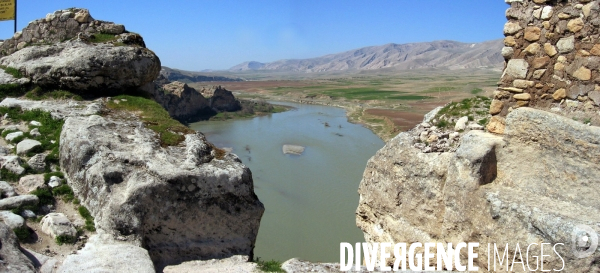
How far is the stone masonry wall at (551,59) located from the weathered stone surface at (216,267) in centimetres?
390

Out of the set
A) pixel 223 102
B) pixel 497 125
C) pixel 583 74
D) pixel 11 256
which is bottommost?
pixel 223 102

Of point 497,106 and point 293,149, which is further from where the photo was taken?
point 293,149

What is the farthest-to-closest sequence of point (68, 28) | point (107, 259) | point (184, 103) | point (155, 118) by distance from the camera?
point (184, 103) < point (68, 28) < point (155, 118) < point (107, 259)

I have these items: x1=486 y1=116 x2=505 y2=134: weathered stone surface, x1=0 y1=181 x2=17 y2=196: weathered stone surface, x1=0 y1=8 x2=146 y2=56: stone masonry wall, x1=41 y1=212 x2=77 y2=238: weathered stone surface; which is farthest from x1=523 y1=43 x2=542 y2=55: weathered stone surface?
x1=0 y1=8 x2=146 y2=56: stone masonry wall

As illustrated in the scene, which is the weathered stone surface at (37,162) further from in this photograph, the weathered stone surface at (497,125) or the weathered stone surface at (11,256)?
the weathered stone surface at (497,125)

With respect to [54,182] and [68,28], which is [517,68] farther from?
[68,28]

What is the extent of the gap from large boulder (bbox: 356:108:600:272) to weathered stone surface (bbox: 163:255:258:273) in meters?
2.66

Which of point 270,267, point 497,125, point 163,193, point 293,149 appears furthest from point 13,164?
point 293,149

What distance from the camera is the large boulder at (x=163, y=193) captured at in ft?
18.6

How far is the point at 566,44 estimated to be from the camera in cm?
554

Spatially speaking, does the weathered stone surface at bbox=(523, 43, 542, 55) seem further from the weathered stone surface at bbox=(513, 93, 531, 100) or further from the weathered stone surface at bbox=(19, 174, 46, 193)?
the weathered stone surface at bbox=(19, 174, 46, 193)

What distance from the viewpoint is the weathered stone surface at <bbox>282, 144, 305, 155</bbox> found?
3201 centimetres

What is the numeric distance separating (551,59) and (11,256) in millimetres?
6564

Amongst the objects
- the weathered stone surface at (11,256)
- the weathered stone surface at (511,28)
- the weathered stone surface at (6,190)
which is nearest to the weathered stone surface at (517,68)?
the weathered stone surface at (511,28)
